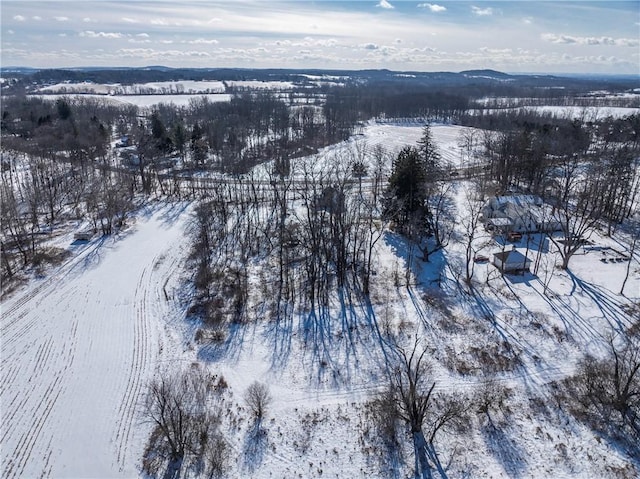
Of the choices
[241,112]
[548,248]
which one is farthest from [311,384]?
[241,112]

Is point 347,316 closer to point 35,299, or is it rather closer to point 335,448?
point 335,448

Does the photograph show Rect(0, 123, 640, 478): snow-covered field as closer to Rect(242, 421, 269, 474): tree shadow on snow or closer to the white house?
Rect(242, 421, 269, 474): tree shadow on snow

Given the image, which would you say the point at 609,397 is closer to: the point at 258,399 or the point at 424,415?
the point at 424,415

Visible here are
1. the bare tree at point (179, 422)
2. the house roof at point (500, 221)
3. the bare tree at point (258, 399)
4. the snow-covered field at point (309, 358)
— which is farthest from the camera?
the house roof at point (500, 221)

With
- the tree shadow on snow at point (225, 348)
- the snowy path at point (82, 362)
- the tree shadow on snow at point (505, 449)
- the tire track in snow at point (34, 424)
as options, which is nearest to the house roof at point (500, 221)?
the tree shadow on snow at point (505, 449)

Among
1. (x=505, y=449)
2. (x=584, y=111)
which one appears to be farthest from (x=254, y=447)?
(x=584, y=111)

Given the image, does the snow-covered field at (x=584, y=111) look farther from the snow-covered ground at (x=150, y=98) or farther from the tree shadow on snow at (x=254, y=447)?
the tree shadow on snow at (x=254, y=447)
